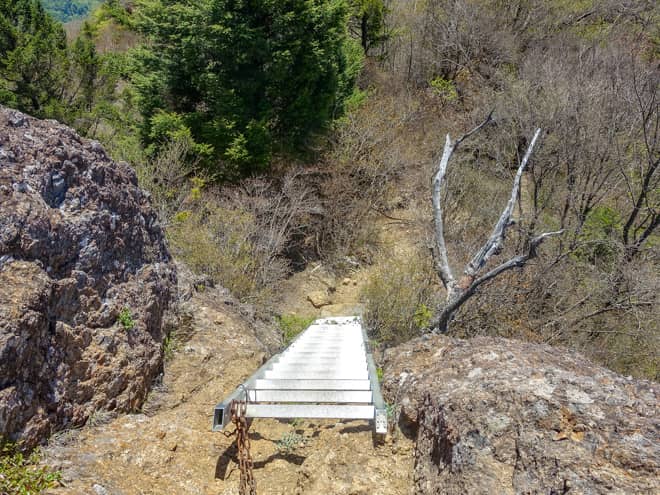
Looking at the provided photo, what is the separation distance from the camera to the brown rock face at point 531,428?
226 cm

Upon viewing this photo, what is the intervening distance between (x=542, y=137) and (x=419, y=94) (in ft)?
28.9

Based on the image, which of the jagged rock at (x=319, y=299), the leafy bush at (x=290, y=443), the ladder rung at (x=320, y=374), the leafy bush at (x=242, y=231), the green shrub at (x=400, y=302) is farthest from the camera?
the jagged rock at (x=319, y=299)

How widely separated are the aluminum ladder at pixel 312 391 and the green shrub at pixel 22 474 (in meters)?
1.03

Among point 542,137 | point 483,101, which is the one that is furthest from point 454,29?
point 542,137

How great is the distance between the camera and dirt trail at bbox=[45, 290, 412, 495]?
3002 millimetres

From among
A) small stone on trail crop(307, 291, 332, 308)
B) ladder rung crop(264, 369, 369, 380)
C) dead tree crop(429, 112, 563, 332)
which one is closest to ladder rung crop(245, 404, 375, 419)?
ladder rung crop(264, 369, 369, 380)

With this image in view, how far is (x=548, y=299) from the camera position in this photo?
33.3 ft

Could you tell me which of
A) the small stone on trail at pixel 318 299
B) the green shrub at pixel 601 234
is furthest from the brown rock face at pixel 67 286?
the green shrub at pixel 601 234

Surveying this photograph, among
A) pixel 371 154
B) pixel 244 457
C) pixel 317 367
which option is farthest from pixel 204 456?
pixel 371 154

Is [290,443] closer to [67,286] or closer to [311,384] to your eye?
[311,384]

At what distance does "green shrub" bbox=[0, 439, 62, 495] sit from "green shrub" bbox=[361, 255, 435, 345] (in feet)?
24.6

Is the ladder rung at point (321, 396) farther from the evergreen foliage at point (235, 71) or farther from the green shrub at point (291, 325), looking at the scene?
the evergreen foliage at point (235, 71)

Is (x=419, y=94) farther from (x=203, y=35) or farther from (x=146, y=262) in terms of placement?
(x=146, y=262)

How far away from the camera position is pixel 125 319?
13.5 ft
